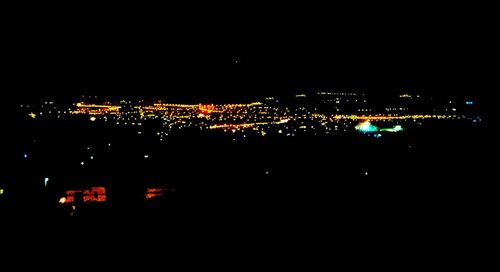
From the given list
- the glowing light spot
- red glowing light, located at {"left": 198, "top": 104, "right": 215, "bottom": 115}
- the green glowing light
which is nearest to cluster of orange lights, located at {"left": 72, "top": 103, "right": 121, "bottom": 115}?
red glowing light, located at {"left": 198, "top": 104, "right": 215, "bottom": 115}

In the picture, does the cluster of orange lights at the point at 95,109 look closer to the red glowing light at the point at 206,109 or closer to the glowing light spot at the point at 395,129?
the red glowing light at the point at 206,109

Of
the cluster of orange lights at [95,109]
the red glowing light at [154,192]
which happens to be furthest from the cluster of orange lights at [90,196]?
the cluster of orange lights at [95,109]

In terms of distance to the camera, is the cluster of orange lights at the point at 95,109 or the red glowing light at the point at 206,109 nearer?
the cluster of orange lights at the point at 95,109

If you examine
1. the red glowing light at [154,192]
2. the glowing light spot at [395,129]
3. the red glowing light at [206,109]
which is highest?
the red glowing light at [206,109]

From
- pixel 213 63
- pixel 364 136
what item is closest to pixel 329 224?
pixel 213 63

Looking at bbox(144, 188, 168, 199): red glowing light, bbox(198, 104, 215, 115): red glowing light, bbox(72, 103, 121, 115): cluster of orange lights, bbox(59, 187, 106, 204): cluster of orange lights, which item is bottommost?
bbox(144, 188, 168, 199): red glowing light

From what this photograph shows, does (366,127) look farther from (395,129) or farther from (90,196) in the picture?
(90,196)

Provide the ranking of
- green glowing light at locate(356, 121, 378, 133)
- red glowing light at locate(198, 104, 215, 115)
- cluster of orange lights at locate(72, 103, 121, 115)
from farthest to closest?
red glowing light at locate(198, 104, 215, 115), green glowing light at locate(356, 121, 378, 133), cluster of orange lights at locate(72, 103, 121, 115)

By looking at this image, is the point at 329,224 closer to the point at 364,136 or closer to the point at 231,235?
the point at 231,235

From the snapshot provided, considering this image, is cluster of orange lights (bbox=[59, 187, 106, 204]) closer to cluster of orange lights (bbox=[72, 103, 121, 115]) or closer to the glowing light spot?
cluster of orange lights (bbox=[72, 103, 121, 115])
